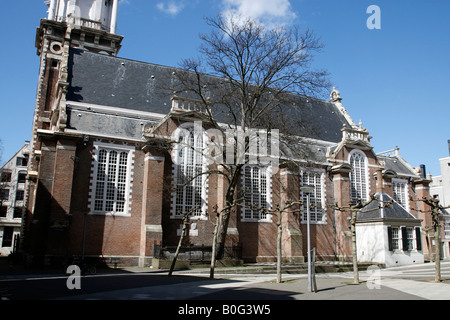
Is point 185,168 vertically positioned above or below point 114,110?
below

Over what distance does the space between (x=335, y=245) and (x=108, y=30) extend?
104 ft

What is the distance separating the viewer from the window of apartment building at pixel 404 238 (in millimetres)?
32438

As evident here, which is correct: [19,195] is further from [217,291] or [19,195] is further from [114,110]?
[217,291]

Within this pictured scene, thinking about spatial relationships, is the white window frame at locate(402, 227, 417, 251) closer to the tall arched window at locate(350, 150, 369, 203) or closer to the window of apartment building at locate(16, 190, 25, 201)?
the tall arched window at locate(350, 150, 369, 203)

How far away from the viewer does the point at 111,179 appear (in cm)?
2894

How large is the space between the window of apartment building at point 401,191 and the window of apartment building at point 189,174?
21379 mm

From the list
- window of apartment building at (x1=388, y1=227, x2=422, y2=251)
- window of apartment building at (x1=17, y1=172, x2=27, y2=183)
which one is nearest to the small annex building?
window of apartment building at (x1=388, y1=227, x2=422, y2=251)

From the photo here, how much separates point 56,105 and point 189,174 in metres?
12.0

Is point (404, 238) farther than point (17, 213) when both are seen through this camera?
No

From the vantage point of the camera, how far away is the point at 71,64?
3431cm

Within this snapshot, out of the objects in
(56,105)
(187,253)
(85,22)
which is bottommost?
(187,253)

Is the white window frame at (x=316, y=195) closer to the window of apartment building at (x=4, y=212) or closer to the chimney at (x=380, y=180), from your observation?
the chimney at (x=380, y=180)

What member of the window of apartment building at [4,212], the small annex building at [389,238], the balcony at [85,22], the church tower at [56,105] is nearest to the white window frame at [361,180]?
the small annex building at [389,238]

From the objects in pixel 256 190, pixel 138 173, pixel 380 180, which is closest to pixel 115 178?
pixel 138 173
